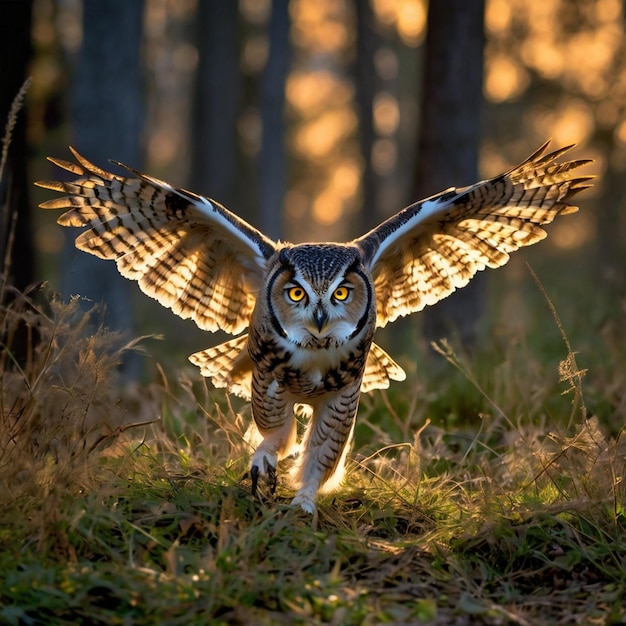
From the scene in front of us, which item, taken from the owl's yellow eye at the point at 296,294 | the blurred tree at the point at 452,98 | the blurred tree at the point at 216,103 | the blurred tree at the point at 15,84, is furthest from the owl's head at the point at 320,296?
the blurred tree at the point at 216,103

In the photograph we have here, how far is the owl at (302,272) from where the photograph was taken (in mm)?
4250

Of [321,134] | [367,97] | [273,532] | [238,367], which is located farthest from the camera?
[321,134]

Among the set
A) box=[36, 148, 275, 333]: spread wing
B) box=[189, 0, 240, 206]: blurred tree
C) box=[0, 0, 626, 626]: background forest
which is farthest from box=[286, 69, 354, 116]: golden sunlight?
box=[36, 148, 275, 333]: spread wing

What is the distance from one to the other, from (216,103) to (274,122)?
218 inches

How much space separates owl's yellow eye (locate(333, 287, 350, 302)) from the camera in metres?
4.18

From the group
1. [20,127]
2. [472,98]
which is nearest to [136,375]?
[20,127]

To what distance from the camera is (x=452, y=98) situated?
28.0 ft

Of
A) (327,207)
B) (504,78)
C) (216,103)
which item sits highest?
(504,78)

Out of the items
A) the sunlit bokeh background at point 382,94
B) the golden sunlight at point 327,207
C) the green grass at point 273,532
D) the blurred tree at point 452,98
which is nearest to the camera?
the green grass at point 273,532

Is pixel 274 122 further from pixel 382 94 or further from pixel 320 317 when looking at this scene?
pixel 382 94

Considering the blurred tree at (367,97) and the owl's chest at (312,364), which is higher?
the blurred tree at (367,97)

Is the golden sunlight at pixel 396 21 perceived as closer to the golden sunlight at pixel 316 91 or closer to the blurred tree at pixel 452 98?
the golden sunlight at pixel 316 91

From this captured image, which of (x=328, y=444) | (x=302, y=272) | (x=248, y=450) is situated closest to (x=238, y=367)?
(x=248, y=450)

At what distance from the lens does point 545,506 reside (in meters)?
4.03
